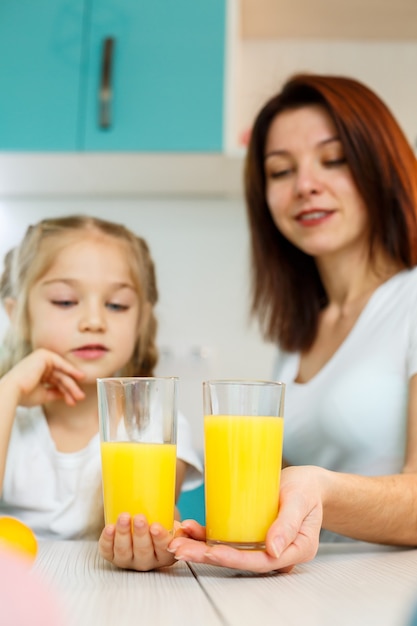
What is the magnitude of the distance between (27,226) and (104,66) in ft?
1.82

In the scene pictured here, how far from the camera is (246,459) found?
65cm

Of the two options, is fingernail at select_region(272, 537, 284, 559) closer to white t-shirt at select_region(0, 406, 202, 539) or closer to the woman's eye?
white t-shirt at select_region(0, 406, 202, 539)

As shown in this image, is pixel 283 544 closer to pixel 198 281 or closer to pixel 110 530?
pixel 110 530

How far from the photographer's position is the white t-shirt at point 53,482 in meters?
1.09

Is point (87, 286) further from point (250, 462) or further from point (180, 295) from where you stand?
point (250, 462)

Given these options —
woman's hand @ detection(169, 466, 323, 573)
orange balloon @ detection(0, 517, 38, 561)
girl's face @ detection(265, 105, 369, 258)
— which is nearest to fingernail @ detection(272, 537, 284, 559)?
woman's hand @ detection(169, 466, 323, 573)

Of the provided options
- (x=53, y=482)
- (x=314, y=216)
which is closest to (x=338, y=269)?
(x=314, y=216)

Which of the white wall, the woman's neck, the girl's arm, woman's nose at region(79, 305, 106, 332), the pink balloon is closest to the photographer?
the pink balloon

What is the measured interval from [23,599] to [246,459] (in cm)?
31

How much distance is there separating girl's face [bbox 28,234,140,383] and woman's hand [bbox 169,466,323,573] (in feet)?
1.78

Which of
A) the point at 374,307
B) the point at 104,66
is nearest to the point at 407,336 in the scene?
the point at 374,307

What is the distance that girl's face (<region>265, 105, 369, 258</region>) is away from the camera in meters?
1.24

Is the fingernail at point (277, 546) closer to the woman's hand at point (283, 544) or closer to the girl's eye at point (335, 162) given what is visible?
the woman's hand at point (283, 544)

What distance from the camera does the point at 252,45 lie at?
1.91 meters
